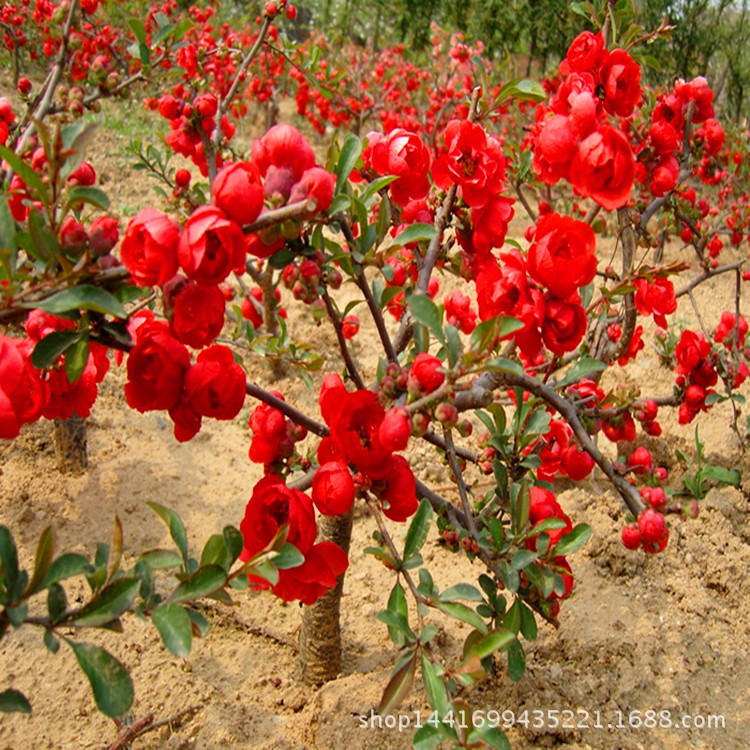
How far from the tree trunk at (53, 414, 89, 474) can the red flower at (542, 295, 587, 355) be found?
1430mm

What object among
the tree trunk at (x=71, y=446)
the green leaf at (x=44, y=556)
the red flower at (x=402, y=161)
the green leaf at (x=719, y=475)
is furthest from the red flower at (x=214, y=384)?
the green leaf at (x=719, y=475)

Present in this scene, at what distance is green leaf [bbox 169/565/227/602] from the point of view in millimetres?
740

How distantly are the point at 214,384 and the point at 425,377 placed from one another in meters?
0.25

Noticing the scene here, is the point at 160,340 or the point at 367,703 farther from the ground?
the point at 160,340

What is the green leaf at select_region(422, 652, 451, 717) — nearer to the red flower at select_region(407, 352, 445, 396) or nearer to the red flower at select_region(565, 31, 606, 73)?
the red flower at select_region(407, 352, 445, 396)

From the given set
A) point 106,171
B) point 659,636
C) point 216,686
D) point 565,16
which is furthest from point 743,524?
point 565,16

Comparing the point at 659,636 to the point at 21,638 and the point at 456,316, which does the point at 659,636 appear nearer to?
the point at 456,316

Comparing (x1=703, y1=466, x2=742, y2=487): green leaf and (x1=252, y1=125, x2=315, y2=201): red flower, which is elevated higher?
(x1=252, y1=125, x2=315, y2=201): red flower

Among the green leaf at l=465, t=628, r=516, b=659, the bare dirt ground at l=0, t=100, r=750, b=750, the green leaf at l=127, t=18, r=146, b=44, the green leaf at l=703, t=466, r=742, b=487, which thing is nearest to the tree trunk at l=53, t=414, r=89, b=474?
the bare dirt ground at l=0, t=100, r=750, b=750

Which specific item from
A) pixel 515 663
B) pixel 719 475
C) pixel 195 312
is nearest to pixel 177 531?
pixel 195 312

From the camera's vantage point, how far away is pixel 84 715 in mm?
1330

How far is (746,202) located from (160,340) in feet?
15.5

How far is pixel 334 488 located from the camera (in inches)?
34.2

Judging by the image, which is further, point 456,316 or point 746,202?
point 746,202
